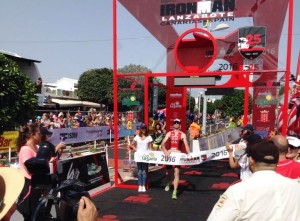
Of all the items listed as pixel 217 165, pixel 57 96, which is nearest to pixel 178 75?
pixel 217 165

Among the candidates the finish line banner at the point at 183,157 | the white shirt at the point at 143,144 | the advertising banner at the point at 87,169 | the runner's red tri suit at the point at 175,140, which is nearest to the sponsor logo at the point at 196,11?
the runner's red tri suit at the point at 175,140

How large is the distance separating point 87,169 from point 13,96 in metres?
3.99

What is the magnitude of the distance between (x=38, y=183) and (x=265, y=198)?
2268 millimetres

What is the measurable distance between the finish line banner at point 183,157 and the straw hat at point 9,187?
646 cm

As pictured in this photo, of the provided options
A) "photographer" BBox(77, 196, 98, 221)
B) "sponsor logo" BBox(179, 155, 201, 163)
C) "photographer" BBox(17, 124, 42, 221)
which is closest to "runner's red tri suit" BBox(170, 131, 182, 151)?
"sponsor logo" BBox(179, 155, 201, 163)

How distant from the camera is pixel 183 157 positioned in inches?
319

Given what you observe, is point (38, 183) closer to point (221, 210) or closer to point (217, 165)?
point (221, 210)

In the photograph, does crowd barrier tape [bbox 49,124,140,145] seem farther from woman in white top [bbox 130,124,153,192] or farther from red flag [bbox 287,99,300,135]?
red flag [bbox 287,99,300,135]

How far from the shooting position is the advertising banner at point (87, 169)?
6898 millimetres

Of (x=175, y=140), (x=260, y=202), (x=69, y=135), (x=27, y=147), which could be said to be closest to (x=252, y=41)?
(x=175, y=140)

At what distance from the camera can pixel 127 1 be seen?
29.1 ft

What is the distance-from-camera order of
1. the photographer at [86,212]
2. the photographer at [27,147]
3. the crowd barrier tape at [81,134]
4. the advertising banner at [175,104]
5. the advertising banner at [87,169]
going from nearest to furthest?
the photographer at [86,212] < the photographer at [27,147] < the advertising banner at [87,169] < the advertising banner at [175,104] < the crowd barrier tape at [81,134]

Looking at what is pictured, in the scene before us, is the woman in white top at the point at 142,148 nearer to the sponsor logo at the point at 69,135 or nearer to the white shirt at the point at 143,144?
the white shirt at the point at 143,144

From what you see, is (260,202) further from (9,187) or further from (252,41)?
(252,41)
